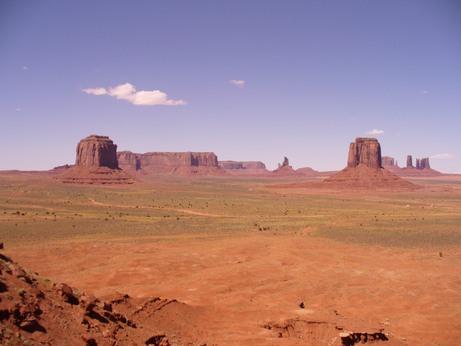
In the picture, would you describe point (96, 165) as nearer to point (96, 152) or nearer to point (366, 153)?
point (96, 152)

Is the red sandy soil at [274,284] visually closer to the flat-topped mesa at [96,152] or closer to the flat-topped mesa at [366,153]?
the flat-topped mesa at [366,153]

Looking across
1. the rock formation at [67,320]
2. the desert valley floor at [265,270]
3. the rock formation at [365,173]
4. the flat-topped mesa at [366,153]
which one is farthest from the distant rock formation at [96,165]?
the rock formation at [67,320]

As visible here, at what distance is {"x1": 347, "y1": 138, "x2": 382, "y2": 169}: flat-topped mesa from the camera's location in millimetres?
134087

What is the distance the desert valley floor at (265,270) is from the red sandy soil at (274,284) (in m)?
0.07

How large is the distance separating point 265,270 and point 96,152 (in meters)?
124

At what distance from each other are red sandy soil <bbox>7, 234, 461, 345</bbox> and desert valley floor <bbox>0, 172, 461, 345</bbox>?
0.23 feet

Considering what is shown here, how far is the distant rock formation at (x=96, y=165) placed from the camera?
134 metres

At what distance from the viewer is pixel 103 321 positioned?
13609 millimetres

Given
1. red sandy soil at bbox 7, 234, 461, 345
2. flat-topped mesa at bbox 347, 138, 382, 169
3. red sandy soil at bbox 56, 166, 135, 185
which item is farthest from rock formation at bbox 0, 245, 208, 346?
flat-topped mesa at bbox 347, 138, 382, 169

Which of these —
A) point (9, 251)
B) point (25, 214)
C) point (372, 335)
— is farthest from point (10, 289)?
point (25, 214)

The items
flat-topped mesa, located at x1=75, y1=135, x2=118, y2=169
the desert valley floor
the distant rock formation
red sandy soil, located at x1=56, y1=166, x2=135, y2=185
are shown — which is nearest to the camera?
the desert valley floor

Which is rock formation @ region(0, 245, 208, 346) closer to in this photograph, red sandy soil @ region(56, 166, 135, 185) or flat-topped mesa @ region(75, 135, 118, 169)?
red sandy soil @ region(56, 166, 135, 185)

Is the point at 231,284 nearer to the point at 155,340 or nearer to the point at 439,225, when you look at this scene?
the point at 155,340

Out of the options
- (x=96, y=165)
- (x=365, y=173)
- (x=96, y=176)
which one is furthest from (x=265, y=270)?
(x=96, y=165)
